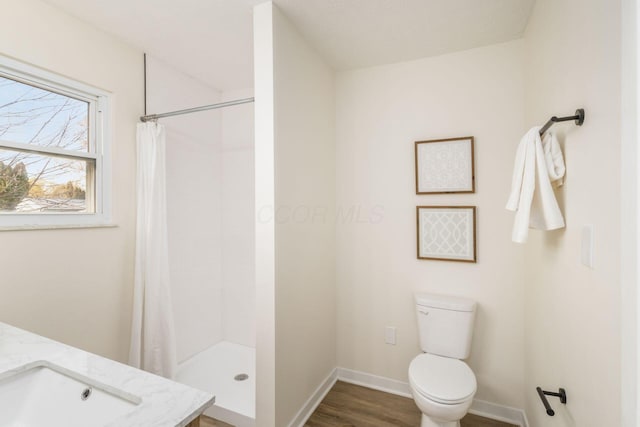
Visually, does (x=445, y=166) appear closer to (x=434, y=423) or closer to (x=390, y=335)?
(x=390, y=335)

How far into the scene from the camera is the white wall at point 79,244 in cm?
154

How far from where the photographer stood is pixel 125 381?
0.82 meters

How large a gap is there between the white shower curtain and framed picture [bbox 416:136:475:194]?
1858 millimetres

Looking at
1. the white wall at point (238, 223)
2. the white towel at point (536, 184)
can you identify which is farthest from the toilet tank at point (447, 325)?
the white wall at point (238, 223)

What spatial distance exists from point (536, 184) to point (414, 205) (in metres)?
1.00

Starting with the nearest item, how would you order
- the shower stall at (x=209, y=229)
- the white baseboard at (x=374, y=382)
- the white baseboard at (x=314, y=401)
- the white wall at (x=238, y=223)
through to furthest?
the white baseboard at (x=314, y=401) → the white baseboard at (x=374, y=382) → the shower stall at (x=209, y=229) → the white wall at (x=238, y=223)

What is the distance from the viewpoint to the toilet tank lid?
76.3 inches

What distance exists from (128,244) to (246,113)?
1.49 m

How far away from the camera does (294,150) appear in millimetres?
1845

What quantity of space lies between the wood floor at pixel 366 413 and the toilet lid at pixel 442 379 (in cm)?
45

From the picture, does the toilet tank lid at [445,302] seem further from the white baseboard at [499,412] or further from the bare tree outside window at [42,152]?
the bare tree outside window at [42,152]

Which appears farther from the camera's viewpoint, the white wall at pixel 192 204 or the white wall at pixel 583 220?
the white wall at pixel 192 204

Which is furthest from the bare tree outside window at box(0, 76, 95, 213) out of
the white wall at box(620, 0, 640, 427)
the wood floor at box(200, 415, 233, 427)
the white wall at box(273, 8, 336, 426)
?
the white wall at box(620, 0, 640, 427)

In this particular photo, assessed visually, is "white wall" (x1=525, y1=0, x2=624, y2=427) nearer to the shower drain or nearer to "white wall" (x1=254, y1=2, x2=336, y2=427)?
"white wall" (x1=254, y1=2, x2=336, y2=427)
